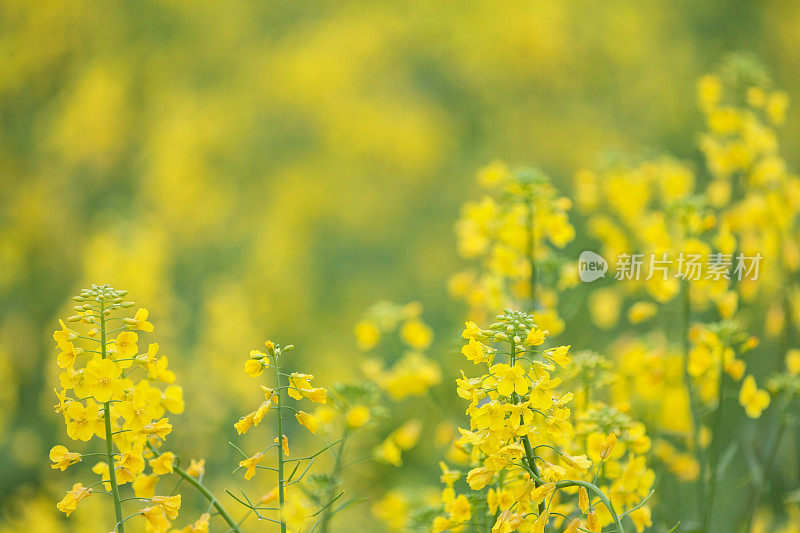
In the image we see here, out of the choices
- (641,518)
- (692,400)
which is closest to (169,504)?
(641,518)

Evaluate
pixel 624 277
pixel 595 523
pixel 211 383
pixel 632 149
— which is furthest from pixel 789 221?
pixel 632 149

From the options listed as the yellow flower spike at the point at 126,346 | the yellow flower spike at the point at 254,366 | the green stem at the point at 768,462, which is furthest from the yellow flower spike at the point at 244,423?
the green stem at the point at 768,462

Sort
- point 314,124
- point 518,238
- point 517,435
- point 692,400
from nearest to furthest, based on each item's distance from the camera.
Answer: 1. point 517,435
2. point 692,400
3. point 518,238
4. point 314,124

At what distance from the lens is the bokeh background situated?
12.3ft

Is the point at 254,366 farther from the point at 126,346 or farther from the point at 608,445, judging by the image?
the point at 608,445

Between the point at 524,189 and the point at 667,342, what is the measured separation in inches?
26.5

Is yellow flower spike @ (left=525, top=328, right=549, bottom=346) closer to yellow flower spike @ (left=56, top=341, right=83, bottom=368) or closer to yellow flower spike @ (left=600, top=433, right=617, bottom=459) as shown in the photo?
yellow flower spike @ (left=600, top=433, right=617, bottom=459)

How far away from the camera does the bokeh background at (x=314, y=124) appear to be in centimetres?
375

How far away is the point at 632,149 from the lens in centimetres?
478

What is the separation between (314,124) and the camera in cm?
478

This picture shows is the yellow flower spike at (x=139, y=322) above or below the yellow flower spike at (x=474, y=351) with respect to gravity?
above

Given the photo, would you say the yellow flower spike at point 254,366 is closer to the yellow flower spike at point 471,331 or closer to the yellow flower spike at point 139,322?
the yellow flower spike at point 139,322

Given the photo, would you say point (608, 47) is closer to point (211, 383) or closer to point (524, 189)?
point (211, 383)

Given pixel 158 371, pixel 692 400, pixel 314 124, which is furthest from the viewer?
pixel 314 124
